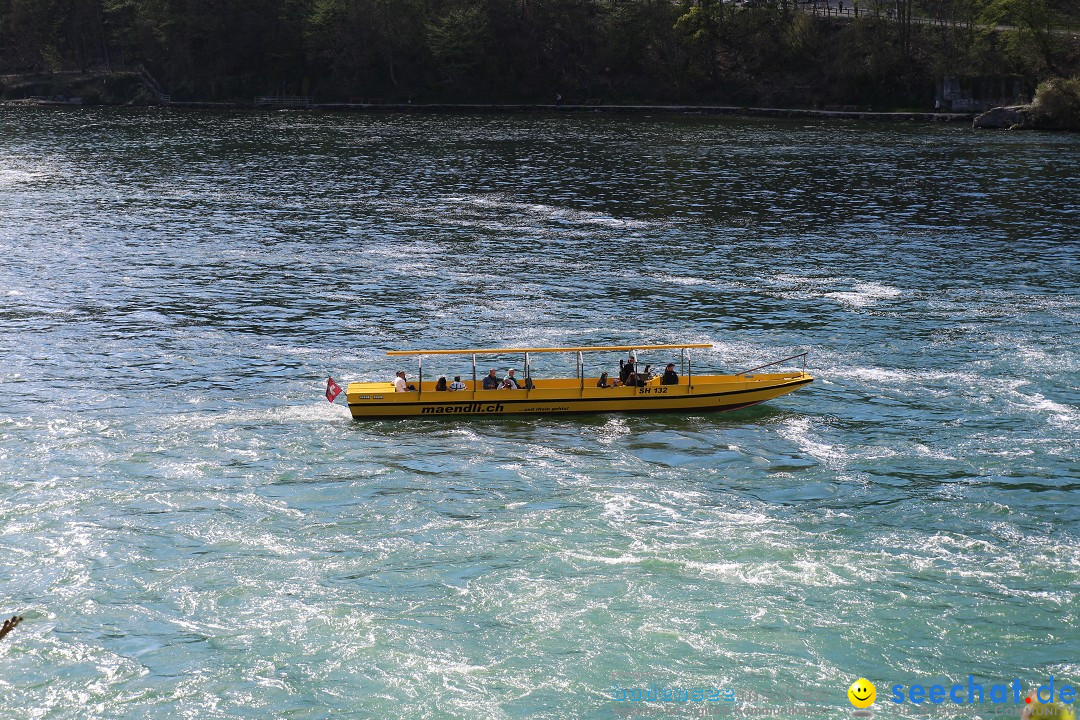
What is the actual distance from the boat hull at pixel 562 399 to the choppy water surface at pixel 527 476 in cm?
78

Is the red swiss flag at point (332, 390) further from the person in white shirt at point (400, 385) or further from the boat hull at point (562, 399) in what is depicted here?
Answer: the person in white shirt at point (400, 385)

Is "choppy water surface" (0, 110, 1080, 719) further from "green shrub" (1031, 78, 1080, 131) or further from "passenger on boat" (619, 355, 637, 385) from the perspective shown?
"green shrub" (1031, 78, 1080, 131)

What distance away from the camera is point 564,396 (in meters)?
41.5

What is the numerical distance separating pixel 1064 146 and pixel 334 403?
9802cm

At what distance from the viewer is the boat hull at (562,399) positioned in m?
41.1

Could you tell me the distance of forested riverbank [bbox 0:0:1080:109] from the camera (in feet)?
484

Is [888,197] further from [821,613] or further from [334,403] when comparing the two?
[821,613]

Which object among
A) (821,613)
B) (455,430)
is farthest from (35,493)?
(821,613)

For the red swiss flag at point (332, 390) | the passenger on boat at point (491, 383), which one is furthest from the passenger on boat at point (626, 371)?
the red swiss flag at point (332, 390)

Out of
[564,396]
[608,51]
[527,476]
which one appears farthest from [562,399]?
[608,51]

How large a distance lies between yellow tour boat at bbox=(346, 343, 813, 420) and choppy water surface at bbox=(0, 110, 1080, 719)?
2.76 ft

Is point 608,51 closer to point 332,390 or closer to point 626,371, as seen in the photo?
point 626,371

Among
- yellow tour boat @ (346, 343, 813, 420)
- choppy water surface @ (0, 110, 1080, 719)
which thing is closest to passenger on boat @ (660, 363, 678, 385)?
yellow tour boat @ (346, 343, 813, 420)

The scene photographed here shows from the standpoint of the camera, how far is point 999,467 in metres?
35.5
